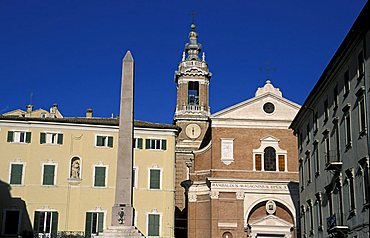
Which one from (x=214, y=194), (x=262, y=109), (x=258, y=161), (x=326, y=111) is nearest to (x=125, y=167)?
(x=326, y=111)

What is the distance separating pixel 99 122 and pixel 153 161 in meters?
4.16

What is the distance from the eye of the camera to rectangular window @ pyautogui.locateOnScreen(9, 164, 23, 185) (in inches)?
1414

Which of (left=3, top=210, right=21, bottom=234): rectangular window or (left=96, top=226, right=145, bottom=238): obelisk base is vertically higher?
(left=3, top=210, right=21, bottom=234): rectangular window

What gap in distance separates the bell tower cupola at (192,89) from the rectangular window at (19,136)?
23.7 meters

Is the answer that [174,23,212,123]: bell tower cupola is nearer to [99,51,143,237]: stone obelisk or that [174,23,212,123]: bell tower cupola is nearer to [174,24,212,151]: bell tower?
[174,24,212,151]: bell tower

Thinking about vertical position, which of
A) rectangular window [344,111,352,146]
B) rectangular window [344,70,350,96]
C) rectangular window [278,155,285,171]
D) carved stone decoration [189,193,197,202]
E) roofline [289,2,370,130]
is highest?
roofline [289,2,370,130]

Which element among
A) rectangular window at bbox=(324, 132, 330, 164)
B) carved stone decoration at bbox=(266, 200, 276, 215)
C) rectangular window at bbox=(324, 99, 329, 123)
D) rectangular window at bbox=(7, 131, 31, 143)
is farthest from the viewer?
carved stone decoration at bbox=(266, 200, 276, 215)

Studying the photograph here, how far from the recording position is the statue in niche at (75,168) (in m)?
36.6

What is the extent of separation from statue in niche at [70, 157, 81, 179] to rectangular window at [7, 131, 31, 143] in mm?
2993

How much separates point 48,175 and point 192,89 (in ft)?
89.2

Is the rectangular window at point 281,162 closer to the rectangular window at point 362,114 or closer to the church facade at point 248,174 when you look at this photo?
the church facade at point 248,174

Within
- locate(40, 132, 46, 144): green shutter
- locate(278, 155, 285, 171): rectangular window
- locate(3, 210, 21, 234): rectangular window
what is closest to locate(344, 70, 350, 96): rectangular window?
locate(278, 155, 285, 171): rectangular window

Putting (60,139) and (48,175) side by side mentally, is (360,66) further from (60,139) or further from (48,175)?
(48,175)

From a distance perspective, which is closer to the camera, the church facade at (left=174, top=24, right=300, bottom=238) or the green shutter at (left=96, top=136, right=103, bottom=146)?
the green shutter at (left=96, top=136, right=103, bottom=146)
